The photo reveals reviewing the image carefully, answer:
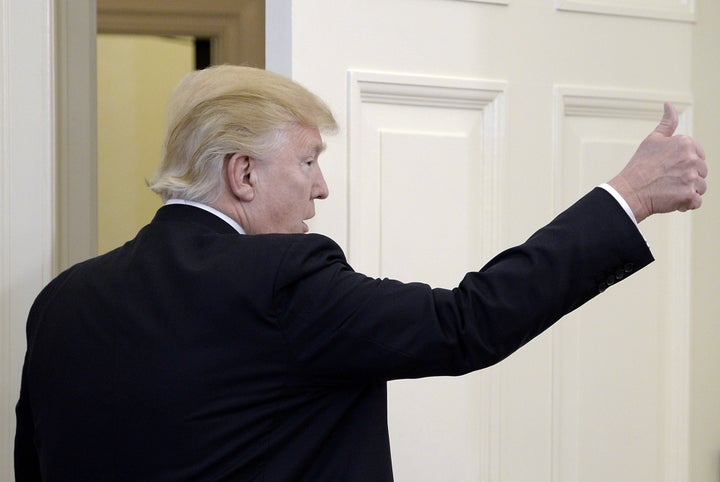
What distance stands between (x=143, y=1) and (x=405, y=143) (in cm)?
150

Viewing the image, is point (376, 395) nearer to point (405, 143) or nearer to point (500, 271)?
point (500, 271)

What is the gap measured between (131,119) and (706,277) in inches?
91.0

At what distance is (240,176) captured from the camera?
118cm

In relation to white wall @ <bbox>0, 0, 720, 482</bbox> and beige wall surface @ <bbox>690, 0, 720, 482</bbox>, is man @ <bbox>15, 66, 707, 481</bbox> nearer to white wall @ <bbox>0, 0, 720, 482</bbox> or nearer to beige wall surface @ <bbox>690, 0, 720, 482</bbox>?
white wall @ <bbox>0, 0, 720, 482</bbox>

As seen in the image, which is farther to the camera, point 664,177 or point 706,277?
point 706,277

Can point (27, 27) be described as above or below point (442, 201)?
above

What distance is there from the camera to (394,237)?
4.98 feet

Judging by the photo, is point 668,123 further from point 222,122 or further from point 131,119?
point 131,119

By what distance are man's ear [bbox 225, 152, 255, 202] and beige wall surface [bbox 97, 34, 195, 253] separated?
7.74ft

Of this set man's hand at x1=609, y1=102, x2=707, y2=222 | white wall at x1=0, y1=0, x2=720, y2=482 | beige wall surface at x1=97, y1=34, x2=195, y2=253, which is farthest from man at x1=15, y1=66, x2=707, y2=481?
beige wall surface at x1=97, y1=34, x2=195, y2=253

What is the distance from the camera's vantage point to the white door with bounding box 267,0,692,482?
1.50m

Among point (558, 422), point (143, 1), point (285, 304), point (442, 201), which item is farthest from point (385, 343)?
point (143, 1)

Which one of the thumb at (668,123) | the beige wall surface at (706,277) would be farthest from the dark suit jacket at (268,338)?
the beige wall surface at (706,277)

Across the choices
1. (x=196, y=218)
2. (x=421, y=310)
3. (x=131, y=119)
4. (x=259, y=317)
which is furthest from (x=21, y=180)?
(x=131, y=119)
